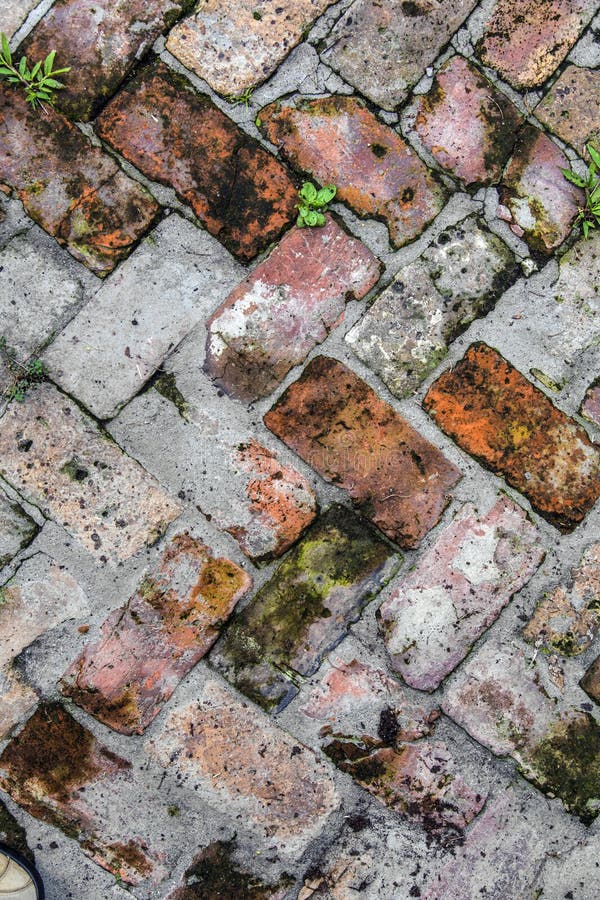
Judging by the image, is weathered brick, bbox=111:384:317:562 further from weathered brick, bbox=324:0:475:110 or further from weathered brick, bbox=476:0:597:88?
weathered brick, bbox=476:0:597:88

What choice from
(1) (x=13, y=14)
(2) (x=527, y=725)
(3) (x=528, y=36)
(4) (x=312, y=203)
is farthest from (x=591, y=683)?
(1) (x=13, y=14)

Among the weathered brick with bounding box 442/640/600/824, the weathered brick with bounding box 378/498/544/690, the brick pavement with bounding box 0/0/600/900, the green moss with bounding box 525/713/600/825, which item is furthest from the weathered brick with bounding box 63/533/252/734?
the green moss with bounding box 525/713/600/825

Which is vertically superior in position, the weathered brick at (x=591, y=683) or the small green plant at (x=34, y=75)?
→ the small green plant at (x=34, y=75)

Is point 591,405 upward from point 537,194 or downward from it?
downward

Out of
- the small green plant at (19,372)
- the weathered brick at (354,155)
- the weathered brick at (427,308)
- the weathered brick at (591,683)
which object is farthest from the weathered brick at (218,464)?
the weathered brick at (591,683)

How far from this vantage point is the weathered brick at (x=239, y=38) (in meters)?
1.40

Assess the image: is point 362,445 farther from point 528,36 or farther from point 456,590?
point 528,36

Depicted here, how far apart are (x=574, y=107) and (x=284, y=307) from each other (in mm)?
754

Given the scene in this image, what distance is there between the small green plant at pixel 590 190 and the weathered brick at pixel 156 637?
1051mm

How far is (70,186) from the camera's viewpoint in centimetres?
140

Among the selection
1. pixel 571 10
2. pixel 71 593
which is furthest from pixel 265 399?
pixel 571 10

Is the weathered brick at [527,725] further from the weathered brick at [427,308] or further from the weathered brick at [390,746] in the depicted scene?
the weathered brick at [427,308]

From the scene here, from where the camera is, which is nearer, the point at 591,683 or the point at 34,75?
the point at 34,75

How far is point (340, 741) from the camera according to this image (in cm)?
145
